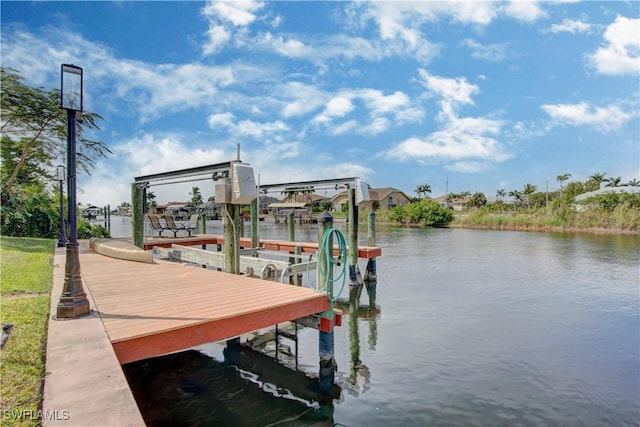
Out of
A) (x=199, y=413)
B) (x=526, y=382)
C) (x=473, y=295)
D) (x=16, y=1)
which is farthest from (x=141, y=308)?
(x=16, y=1)

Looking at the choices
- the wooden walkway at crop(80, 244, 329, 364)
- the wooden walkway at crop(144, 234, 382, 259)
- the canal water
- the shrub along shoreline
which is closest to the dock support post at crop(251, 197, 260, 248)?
the wooden walkway at crop(144, 234, 382, 259)

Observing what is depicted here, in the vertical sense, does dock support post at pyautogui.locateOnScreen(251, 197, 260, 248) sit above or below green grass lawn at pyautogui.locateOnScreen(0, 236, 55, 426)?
above

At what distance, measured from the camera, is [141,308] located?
4.17m

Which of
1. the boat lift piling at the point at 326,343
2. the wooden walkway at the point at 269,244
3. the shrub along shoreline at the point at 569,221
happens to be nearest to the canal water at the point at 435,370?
the boat lift piling at the point at 326,343

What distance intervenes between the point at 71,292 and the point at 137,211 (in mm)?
6984

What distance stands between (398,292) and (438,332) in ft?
11.6

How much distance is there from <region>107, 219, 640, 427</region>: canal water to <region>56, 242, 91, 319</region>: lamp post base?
143cm

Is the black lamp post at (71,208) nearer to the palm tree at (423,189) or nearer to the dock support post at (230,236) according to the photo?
the dock support post at (230,236)

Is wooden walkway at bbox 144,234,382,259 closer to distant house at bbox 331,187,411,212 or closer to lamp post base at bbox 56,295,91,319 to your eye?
lamp post base at bbox 56,295,91,319

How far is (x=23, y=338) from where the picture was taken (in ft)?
11.9

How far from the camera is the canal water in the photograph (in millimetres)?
4402

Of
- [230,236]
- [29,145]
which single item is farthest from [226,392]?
[29,145]

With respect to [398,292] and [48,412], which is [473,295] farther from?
[48,412]

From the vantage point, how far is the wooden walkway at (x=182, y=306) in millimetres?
3408
